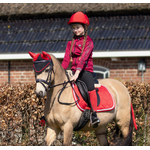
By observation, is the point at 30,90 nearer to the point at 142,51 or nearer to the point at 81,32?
the point at 81,32

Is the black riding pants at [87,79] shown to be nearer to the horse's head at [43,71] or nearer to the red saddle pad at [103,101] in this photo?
the red saddle pad at [103,101]

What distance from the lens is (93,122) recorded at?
14.5 ft

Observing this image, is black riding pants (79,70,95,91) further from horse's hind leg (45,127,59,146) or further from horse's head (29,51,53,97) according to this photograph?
horse's hind leg (45,127,59,146)

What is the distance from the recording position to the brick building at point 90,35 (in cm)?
871

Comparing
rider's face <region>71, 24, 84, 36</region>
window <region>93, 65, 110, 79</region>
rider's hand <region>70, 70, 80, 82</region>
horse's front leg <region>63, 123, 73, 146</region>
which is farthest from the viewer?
window <region>93, 65, 110, 79</region>

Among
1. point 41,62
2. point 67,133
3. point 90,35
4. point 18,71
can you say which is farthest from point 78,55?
point 18,71

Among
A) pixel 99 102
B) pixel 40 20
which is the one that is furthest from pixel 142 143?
pixel 40 20

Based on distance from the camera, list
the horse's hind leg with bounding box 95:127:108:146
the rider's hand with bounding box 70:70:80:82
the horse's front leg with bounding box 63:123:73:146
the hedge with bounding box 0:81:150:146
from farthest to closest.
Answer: the hedge with bounding box 0:81:150:146, the horse's hind leg with bounding box 95:127:108:146, the rider's hand with bounding box 70:70:80:82, the horse's front leg with bounding box 63:123:73:146

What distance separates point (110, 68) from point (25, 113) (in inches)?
156

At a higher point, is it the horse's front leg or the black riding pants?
the black riding pants

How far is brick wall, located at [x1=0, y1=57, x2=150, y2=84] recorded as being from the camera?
8680mm

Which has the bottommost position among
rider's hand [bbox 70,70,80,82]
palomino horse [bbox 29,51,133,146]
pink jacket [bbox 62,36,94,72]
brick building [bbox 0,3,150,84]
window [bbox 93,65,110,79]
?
Answer: palomino horse [bbox 29,51,133,146]

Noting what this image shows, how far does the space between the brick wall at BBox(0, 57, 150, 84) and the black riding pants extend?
12.8 ft

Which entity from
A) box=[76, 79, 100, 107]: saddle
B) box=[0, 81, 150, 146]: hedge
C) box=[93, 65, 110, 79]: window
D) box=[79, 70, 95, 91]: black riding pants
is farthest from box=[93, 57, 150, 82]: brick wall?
box=[76, 79, 100, 107]: saddle
